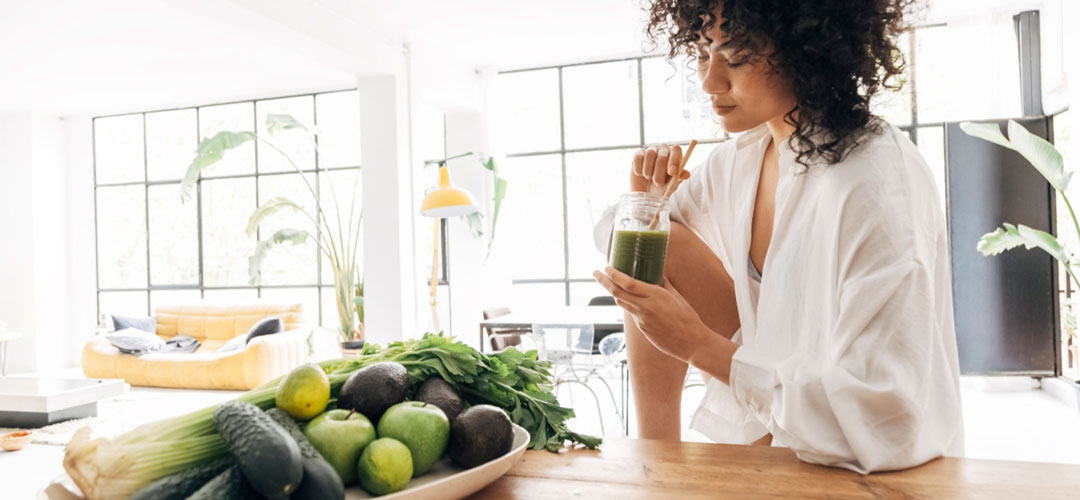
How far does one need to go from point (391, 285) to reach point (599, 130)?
9.70 feet

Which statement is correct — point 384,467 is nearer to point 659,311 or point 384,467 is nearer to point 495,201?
point 659,311

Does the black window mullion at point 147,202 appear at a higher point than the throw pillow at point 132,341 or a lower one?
higher

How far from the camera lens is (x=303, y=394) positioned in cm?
84

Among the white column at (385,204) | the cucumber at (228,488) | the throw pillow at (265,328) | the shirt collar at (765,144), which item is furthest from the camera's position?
the throw pillow at (265,328)

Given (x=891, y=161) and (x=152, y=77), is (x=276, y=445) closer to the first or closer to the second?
(x=891, y=161)

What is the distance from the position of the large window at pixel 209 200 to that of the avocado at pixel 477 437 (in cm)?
768

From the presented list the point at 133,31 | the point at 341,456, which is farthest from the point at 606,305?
the point at 341,456

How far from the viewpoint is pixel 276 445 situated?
0.68 m

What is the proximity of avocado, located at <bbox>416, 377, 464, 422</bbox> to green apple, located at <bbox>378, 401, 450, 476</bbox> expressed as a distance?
44 millimetres

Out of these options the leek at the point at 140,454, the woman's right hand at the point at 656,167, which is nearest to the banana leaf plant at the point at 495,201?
the woman's right hand at the point at 656,167

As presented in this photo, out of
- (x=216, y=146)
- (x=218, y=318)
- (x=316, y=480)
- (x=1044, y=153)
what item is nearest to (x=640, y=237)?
(x=316, y=480)

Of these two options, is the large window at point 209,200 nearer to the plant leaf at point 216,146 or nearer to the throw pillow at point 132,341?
the throw pillow at point 132,341

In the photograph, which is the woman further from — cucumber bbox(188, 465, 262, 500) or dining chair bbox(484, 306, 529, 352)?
dining chair bbox(484, 306, 529, 352)

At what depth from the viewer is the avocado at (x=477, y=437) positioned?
A: 853mm
